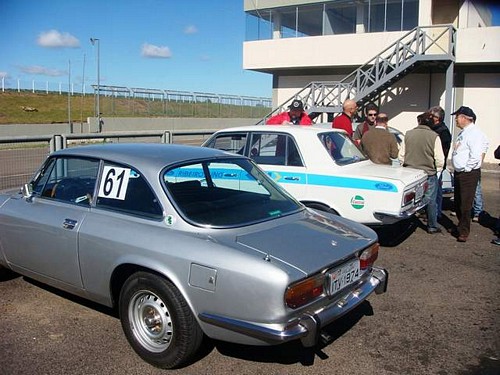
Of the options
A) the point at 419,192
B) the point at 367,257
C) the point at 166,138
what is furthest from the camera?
the point at 166,138

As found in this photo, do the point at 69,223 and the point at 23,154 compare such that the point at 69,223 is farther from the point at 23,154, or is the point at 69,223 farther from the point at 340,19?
the point at 340,19

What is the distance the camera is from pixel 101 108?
39094 mm

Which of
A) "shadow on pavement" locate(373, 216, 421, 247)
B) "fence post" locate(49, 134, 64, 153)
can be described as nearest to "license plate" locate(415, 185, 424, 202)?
"shadow on pavement" locate(373, 216, 421, 247)

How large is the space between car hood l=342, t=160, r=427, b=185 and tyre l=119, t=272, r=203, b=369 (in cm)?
348

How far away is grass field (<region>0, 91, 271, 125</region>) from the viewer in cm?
3903

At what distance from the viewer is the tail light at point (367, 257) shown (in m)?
3.79

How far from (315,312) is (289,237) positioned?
579 mm

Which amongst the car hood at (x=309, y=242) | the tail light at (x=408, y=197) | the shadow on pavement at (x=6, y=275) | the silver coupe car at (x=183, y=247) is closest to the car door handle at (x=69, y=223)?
the silver coupe car at (x=183, y=247)

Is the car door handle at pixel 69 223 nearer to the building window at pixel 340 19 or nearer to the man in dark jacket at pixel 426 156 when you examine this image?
the man in dark jacket at pixel 426 156

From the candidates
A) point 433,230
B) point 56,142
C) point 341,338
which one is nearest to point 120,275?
point 341,338

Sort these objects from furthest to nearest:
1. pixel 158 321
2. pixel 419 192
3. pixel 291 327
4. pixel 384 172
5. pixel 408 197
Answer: pixel 419 192 < pixel 384 172 < pixel 408 197 < pixel 158 321 < pixel 291 327

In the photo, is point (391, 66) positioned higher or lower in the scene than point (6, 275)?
higher

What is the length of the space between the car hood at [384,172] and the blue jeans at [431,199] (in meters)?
0.27

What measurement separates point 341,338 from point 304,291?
112cm
